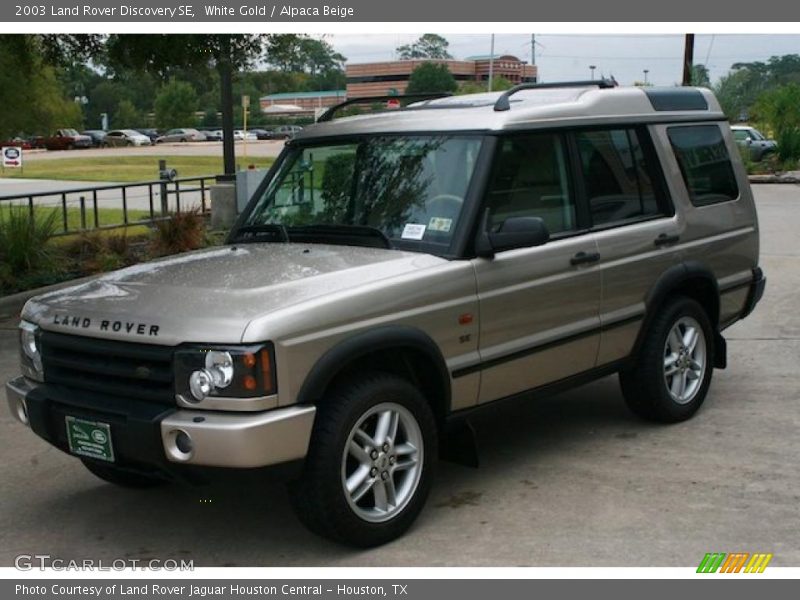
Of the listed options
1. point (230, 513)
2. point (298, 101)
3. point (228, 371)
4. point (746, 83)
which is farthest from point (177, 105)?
point (228, 371)

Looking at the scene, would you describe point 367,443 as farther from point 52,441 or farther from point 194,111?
point 194,111

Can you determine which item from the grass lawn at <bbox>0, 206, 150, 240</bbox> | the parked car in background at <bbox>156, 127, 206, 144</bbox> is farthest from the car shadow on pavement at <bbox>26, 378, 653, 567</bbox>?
the parked car in background at <bbox>156, 127, 206, 144</bbox>

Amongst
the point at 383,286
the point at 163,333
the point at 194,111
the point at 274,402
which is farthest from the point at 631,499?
the point at 194,111

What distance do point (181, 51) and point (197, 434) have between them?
6.37 meters

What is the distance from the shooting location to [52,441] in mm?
4672

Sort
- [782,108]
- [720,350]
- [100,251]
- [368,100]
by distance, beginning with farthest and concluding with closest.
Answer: [782,108]
[100,251]
[720,350]
[368,100]

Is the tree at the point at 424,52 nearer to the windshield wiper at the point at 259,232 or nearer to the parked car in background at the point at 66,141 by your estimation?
the parked car in background at the point at 66,141

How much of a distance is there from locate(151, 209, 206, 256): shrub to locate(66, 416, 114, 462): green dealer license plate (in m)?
8.87

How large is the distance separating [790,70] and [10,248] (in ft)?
134

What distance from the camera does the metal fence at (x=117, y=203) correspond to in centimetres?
1361

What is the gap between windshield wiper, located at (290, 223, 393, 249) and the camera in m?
5.18

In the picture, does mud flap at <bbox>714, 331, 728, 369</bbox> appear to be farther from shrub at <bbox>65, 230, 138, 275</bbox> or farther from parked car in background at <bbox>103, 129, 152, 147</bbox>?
parked car in background at <bbox>103, 129, 152, 147</bbox>

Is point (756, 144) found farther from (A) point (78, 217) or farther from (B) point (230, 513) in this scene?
(B) point (230, 513)

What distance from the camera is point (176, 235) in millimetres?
13406
